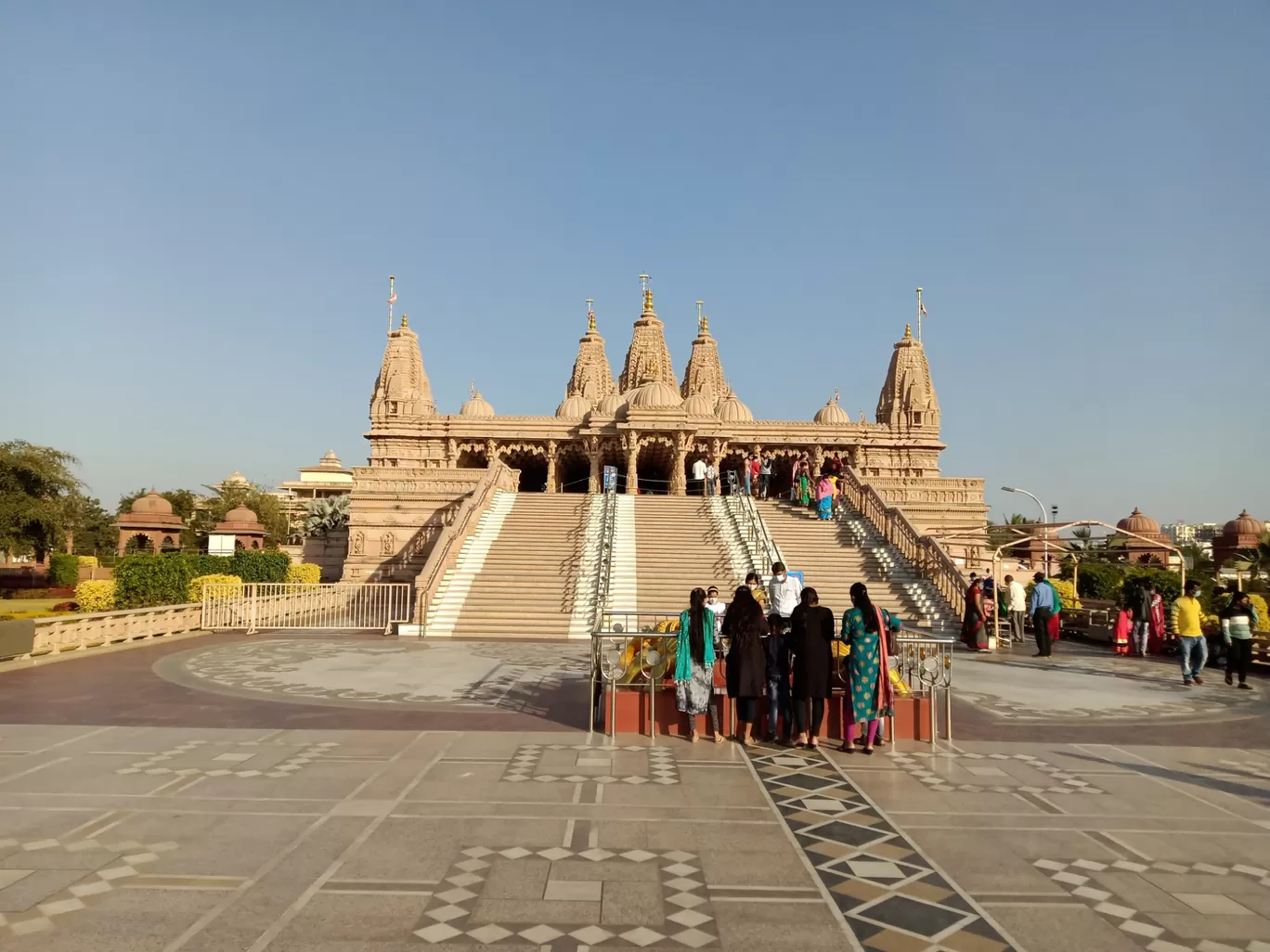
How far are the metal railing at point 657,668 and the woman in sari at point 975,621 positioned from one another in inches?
306

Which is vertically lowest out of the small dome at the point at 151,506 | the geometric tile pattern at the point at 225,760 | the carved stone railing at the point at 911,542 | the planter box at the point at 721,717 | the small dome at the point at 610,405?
the geometric tile pattern at the point at 225,760

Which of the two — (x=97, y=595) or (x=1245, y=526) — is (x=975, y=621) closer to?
(x=97, y=595)

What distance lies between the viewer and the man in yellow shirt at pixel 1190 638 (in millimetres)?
12320

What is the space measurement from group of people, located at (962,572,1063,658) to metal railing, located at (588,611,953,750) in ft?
25.2

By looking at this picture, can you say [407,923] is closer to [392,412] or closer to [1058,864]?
[1058,864]

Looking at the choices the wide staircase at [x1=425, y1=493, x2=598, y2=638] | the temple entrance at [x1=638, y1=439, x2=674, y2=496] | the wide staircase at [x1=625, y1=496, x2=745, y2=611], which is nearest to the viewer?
the wide staircase at [x1=425, y1=493, x2=598, y2=638]

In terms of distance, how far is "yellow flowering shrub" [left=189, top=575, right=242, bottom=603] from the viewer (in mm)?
18547

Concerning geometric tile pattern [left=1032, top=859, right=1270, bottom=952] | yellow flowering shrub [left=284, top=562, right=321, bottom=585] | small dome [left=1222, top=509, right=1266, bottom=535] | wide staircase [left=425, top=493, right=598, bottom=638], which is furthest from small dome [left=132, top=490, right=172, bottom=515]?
small dome [left=1222, top=509, right=1266, bottom=535]

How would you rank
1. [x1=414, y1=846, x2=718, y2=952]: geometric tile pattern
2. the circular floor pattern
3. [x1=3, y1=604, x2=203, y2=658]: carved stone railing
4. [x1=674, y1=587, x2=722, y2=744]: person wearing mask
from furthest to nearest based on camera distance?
[x1=3, y1=604, x2=203, y2=658]: carved stone railing
the circular floor pattern
[x1=674, y1=587, x2=722, y2=744]: person wearing mask
[x1=414, y1=846, x2=718, y2=952]: geometric tile pattern

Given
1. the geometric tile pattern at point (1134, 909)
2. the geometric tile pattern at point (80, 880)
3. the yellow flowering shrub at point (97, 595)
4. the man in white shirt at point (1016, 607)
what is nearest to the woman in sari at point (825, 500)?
the man in white shirt at point (1016, 607)

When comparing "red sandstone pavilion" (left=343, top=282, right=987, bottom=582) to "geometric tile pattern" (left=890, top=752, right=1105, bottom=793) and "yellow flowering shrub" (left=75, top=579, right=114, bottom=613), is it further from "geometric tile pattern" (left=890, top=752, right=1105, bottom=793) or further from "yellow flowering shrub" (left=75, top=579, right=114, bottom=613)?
"geometric tile pattern" (left=890, top=752, right=1105, bottom=793)

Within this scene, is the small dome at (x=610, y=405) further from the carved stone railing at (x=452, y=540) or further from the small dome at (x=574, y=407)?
the carved stone railing at (x=452, y=540)

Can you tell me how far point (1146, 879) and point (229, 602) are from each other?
17918 millimetres

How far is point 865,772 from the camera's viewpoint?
7117 millimetres
